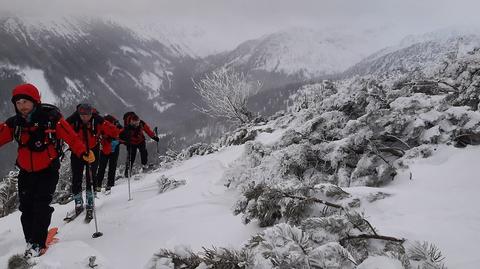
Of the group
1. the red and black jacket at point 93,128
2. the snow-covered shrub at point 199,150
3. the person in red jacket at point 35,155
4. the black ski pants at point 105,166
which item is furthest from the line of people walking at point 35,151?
the snow-covered shrub at point 199,150

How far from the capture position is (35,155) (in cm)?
574

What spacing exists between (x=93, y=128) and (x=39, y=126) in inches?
108

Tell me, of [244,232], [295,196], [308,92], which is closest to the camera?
[295,196]

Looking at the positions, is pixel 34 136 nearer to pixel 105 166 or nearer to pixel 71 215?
pixel 71 215

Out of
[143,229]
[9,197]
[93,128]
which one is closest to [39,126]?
Answer: [143,229]

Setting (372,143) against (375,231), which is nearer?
(375,231)

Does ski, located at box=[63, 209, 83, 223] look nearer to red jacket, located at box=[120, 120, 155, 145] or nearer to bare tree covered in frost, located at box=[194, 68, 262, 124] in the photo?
red jacket, located at box=[120, 120, 155, 145]

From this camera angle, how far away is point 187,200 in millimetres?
7547

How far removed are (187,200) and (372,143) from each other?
11.5 feet

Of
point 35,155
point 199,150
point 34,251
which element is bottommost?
point 199,150

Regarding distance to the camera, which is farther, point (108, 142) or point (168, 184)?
point (108, 142)

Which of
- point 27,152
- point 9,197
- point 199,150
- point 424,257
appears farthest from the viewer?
point 199,150

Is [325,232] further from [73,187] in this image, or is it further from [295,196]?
[73,187]

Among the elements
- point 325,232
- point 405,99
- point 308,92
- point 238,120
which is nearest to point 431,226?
point 325,232
